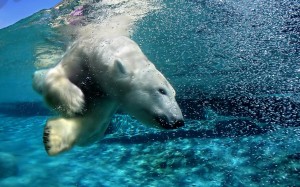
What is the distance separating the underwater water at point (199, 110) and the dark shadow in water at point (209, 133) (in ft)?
0.11

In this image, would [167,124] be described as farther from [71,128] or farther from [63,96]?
[63,96]

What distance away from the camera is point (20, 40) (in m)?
12.3

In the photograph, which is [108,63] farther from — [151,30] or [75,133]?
[151,30]

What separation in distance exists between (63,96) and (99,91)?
1.50 feet

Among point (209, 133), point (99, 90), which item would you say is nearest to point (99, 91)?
point (99, 90)

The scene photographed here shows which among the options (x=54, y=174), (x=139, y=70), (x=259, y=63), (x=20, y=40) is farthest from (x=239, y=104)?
(x=139, y=70)

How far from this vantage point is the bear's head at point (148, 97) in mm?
2363

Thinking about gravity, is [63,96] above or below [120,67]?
below

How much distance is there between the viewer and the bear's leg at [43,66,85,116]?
252cm

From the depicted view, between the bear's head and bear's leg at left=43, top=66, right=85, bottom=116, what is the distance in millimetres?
384

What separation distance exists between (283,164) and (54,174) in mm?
5409

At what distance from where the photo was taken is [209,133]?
9539mm

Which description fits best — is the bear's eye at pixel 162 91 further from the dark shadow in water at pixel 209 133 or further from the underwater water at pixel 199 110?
the dark shadow in water at pixel 209 133

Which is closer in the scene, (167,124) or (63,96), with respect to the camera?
(167,124)
